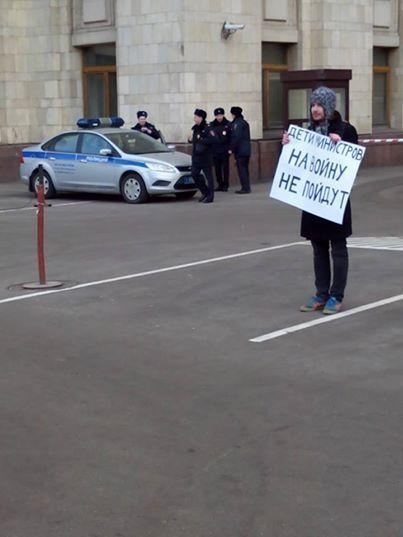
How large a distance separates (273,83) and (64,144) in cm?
882

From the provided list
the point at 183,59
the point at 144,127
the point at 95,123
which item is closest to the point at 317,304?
the point at 95,123

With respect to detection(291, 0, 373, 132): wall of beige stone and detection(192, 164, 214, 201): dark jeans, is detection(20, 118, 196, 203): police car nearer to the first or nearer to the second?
detection(192, 164, 214, 201): dark jeans

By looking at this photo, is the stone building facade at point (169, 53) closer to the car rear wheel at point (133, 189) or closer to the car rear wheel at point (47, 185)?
the car rear wheel at point (47, 185)

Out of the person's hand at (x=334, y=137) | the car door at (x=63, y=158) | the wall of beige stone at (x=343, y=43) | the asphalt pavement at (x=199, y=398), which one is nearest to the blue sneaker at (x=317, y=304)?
the asphalt pavement at (x=199, y=398)

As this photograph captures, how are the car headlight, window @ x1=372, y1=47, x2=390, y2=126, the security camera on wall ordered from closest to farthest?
the car headlight → the security camera on wall → window @ x1=372, y1=47, x2=390, y2=126

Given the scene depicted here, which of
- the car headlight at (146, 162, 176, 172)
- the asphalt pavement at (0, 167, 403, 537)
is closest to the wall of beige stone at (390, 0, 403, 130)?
the car headlight at (146, 162, 176, 172)

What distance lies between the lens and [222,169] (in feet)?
69.3

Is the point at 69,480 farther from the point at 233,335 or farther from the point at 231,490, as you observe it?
the point at 233,335

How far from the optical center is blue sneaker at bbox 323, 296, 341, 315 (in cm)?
871

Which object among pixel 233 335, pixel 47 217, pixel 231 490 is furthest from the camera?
pixel 47 217

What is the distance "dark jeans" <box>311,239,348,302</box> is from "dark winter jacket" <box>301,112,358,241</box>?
0.07 m

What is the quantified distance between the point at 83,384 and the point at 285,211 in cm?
1060

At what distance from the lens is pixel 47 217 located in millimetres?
16875

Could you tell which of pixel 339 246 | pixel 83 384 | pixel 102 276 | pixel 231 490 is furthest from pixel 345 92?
pixel 231 490
